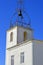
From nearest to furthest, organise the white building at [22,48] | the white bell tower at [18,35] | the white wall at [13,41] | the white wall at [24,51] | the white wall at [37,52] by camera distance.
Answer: the white wall at [37,52], the white building at [22,48], the white wall at [24,51], the white bell tower at [18,35], the white wall at [13,41]

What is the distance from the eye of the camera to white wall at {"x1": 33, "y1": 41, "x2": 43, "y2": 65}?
32.4 meters

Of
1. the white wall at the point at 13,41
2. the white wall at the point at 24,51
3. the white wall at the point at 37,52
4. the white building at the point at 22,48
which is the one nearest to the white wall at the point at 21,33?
the white building at the point at 22,48

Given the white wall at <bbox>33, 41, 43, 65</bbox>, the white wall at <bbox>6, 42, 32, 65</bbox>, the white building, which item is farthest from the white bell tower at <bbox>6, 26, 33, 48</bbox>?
the white wall at <bbox>33, 41, 43, 65</bbox>

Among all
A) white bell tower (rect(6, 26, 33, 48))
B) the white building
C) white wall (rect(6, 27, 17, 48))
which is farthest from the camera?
white wall (rect(6, 27, 17, 48))

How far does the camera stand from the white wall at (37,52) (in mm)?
32406

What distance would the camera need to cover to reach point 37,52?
32.8m

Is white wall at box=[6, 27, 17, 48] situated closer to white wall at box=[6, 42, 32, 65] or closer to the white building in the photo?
the white building

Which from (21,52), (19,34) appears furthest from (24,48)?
(19,34)

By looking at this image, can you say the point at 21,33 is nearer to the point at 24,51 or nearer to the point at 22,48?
the point at 22,48

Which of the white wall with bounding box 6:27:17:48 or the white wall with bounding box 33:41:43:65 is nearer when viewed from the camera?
the white wall with bounding box 33:41:43:65

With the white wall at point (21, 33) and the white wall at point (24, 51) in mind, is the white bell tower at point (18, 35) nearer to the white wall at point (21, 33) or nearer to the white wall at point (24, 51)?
the white wall at point (21, 33)

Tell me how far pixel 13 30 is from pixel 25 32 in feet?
5.33

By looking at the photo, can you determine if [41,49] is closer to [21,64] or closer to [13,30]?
[21,64]

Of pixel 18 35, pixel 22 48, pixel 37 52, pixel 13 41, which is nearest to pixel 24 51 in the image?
pixel 22 48
